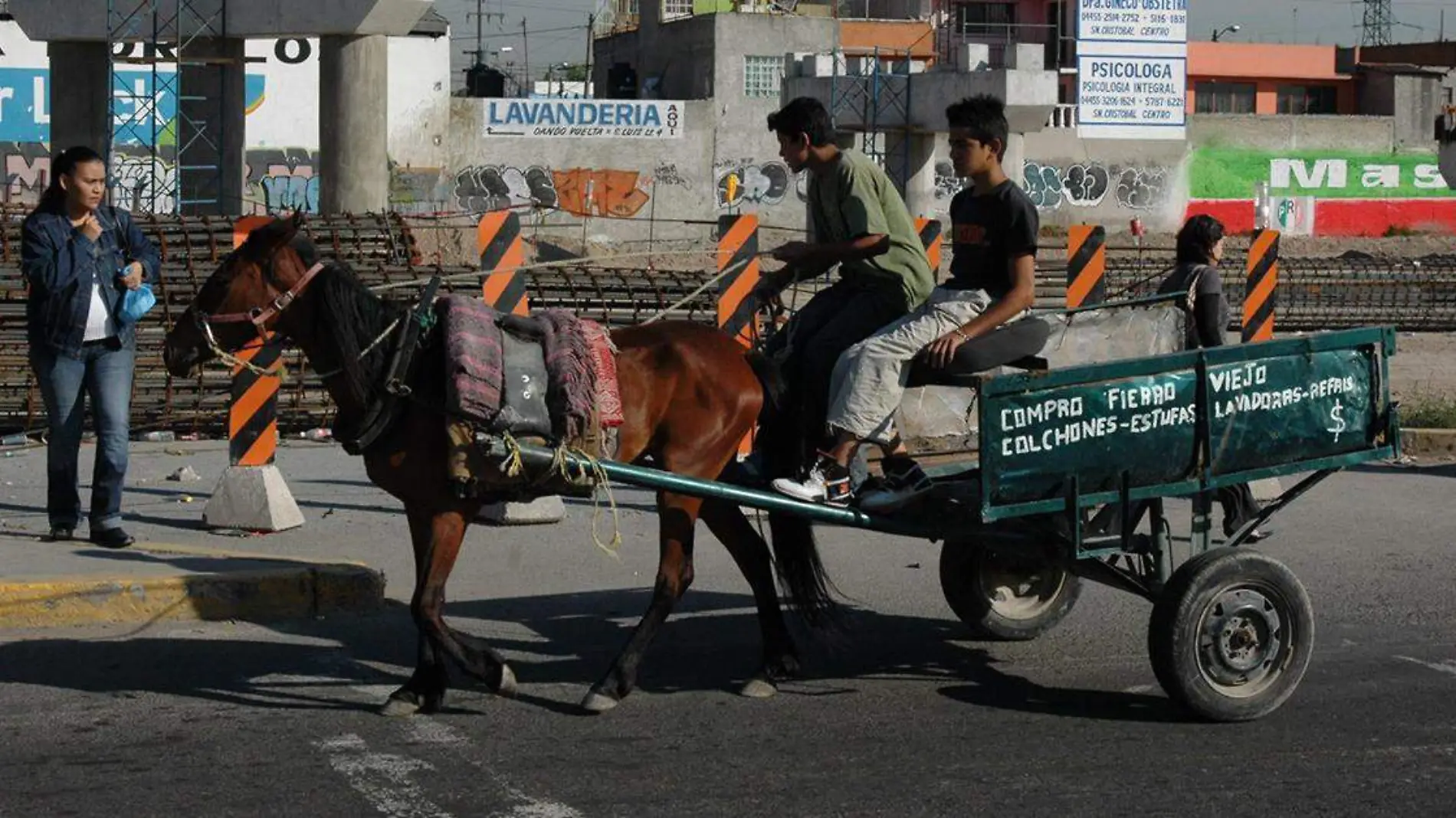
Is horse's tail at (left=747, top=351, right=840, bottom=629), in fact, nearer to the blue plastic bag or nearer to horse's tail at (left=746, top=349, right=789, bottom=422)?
horse's tail at (left=746, top=349, right=789, bottom=422)

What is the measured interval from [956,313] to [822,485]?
0.89 meters

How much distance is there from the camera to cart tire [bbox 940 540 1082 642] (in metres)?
8.80

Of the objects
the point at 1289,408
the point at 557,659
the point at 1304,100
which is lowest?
the point at 557,659

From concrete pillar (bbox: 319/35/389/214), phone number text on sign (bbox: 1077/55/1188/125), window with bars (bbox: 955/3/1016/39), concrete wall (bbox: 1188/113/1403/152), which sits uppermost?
window with bars (bbox: 955/3/1016/39)

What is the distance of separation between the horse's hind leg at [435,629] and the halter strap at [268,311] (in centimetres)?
89

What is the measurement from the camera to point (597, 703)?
7480 mm

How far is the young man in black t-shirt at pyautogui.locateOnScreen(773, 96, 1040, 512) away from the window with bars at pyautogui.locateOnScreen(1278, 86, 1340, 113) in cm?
7049

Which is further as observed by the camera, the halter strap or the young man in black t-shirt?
the young man in black t-shirt

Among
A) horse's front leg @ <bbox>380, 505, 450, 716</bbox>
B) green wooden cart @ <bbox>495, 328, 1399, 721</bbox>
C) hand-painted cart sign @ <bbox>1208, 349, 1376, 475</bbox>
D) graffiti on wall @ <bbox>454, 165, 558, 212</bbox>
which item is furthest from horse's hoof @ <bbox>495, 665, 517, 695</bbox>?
graffiti on wall @ <bbox>454, 165, 558, 212</bbox>

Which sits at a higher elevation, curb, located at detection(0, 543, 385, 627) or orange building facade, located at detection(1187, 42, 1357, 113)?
orange building facade, located at detection(1187, 42, 1357, 113)

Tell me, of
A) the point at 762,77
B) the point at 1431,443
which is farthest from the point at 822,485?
the point at 762,77

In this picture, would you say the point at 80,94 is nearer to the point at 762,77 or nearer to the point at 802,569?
the point at 802,569

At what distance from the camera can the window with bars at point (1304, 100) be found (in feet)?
245

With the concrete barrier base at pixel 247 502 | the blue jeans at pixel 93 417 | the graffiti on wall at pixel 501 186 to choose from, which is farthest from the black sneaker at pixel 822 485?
the graffiti on wall at pixel 501 186
